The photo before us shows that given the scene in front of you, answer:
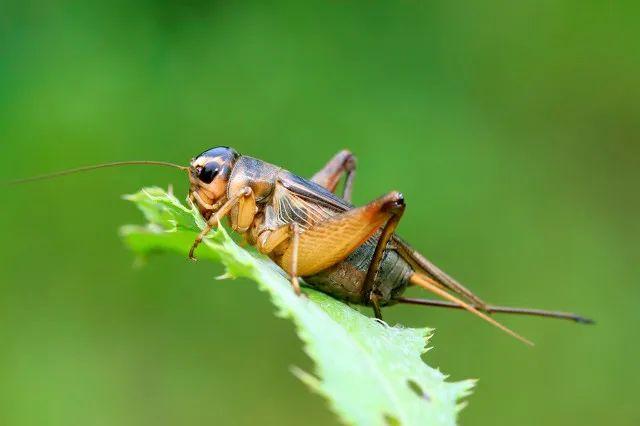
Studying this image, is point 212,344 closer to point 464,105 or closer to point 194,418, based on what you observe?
point 194,418

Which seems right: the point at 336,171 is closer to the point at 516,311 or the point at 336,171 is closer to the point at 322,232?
the point at 322,232

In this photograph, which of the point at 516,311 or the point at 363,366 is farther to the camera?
the point at 516,311

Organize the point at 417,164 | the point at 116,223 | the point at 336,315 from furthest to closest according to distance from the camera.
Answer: the point at 417,164, the point at 116,223, the point at 336,315

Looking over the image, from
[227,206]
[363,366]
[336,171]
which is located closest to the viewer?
[363,366]

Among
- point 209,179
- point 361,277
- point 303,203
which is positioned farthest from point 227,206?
point 361,277

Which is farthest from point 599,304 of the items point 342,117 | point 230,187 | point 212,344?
point 230,187

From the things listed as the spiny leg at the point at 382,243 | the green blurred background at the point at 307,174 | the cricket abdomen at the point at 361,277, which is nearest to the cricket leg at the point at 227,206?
the cricket abdomen at the point at 361,277
